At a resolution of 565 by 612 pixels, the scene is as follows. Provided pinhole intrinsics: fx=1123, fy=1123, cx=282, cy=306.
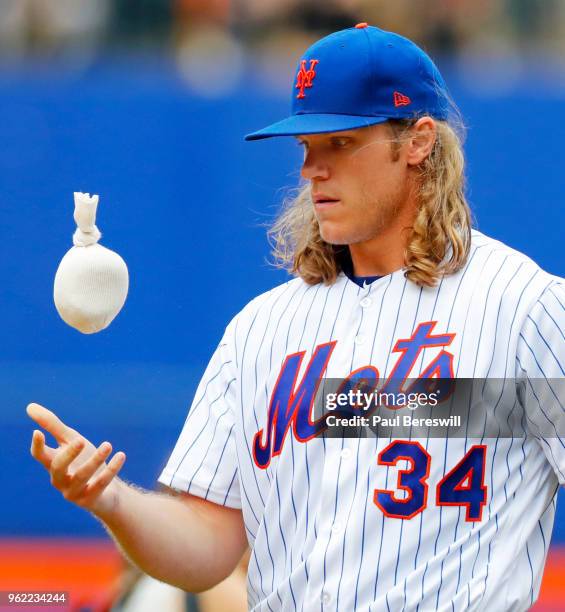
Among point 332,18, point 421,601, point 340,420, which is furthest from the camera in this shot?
point 332,18

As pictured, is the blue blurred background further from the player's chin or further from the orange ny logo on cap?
the player's chin

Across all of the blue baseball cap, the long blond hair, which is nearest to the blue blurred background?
the long blond hair

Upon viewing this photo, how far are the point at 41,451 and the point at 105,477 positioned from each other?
100mm

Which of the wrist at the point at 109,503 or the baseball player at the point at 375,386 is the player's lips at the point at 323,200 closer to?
the baseball player at the point at 375,386

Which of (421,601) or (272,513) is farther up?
(272,513)

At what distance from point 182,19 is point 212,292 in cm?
104

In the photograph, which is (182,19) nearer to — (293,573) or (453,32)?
(453,32)

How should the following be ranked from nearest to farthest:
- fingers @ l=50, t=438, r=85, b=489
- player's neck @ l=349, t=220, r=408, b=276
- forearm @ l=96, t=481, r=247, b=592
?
fingers @ l=50, t=438, r=85, b=489, forearm @ l=96, t=481, r=247, b=592, player's neck @ l=349, t=220, r=408, b=276

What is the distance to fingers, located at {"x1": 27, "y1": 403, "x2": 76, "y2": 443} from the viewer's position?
162cm

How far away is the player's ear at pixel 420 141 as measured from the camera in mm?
1929

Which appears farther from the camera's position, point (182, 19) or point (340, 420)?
point (182, 19)

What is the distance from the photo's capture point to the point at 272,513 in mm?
1838

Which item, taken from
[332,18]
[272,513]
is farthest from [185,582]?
[332,18]

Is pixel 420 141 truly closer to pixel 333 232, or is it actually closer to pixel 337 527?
pixel 333 232
